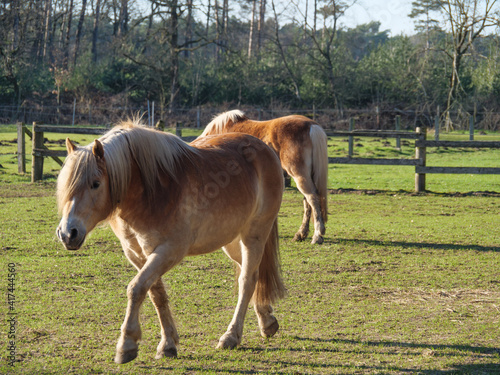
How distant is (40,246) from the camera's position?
274 inches

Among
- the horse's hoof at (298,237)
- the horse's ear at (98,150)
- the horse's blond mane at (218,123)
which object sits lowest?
the horse's hoof at (298,237)

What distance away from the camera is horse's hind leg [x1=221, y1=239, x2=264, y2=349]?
3.78 m

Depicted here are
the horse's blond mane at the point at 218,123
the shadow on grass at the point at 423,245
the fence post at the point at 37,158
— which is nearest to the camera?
the shadow on grass at the point at 423,245

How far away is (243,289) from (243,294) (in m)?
0.04

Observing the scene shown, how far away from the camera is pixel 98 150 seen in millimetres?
3127

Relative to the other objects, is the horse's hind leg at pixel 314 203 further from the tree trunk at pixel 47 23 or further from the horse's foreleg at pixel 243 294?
the tree trunk at pixel 47 23

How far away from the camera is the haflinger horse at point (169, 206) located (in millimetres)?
3123

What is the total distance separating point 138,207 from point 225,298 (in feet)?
6.36

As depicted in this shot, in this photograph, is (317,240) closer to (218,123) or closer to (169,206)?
(218,123)

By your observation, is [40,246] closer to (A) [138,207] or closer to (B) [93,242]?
(B) [93,242]

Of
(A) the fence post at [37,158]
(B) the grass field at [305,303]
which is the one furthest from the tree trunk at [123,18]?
(B) the grass field at [305,303]

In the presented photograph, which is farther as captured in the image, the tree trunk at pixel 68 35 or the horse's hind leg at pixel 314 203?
the tree trunk at pixel 68 35

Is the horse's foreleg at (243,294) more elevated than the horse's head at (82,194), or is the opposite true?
the horse's head at (82,194)

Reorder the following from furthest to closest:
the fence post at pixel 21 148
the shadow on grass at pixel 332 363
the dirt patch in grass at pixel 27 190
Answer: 1. the fence post at pixel 21 148
2. the dirt patch in grass at pixel 27 190
3. the shadow on grass at pixel 332 363
